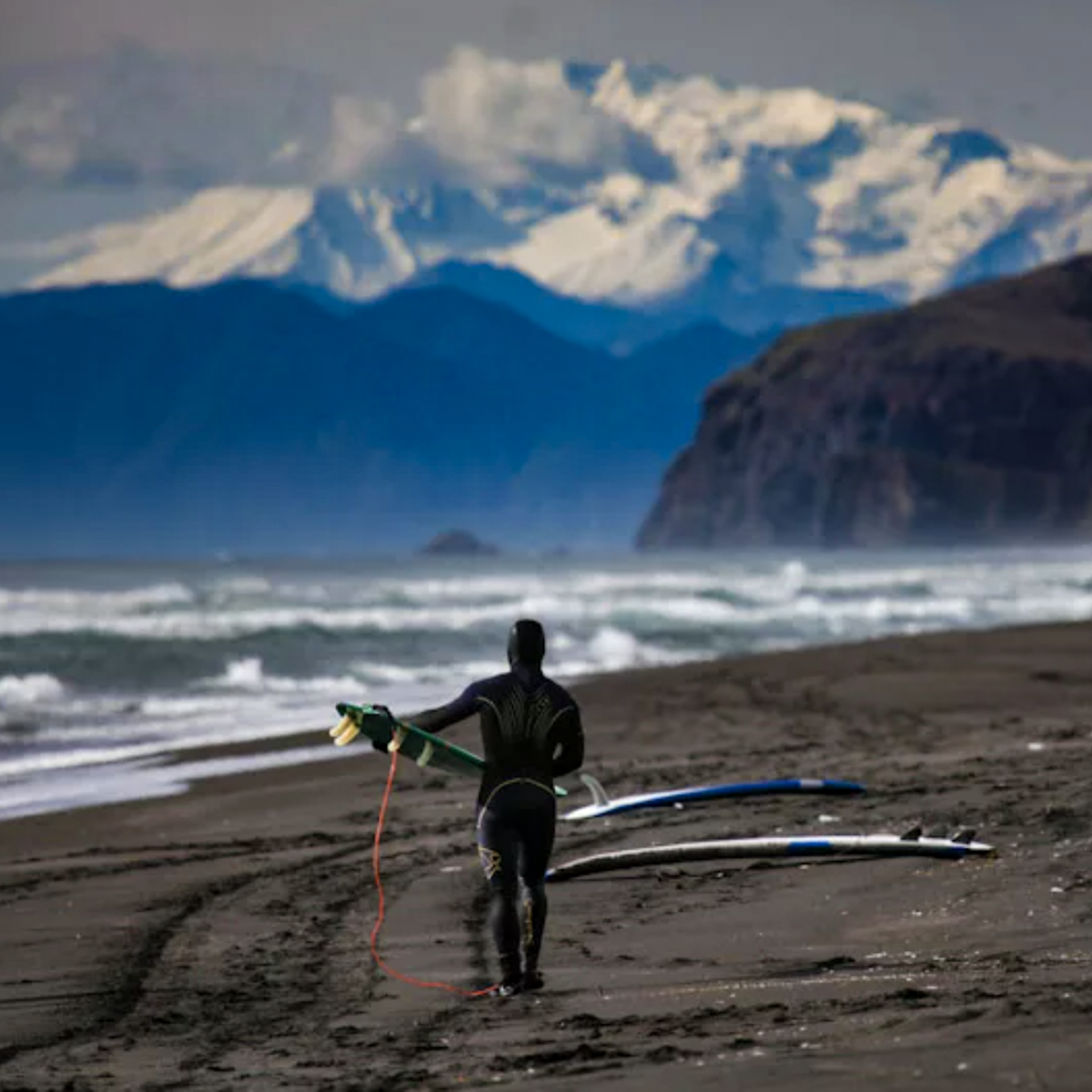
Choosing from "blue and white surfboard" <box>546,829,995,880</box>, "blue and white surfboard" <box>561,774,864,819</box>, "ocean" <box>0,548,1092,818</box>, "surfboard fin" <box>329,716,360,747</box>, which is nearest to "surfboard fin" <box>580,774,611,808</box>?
"blue and white surfboard" <box>561,774,864,819</box>

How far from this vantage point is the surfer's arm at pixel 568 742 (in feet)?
26.0

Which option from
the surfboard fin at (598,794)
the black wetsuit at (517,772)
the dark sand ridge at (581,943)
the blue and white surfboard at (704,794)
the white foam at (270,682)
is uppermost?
the white foam at (270,682)

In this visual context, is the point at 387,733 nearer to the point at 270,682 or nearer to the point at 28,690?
the point at 28,690

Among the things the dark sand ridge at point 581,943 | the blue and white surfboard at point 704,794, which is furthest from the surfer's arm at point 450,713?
the blue and white surfboard at point 704,794

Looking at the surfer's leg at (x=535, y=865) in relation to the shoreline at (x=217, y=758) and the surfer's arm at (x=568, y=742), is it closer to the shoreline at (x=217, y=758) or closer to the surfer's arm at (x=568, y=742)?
the surfer's arm at (x=568, y=742)

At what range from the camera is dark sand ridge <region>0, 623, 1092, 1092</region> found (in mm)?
5879

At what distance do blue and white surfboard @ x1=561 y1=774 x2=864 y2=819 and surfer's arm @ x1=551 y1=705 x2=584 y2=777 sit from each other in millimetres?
4260

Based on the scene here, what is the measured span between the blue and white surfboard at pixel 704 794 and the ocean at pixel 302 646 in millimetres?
3808

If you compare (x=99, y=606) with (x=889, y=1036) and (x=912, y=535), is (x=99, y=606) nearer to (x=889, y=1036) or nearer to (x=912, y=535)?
(x=889, y=1036)

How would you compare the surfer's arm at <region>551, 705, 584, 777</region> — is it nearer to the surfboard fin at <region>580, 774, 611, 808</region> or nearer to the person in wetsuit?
the person in wetsuit

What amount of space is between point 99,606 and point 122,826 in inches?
1494

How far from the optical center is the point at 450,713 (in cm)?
786

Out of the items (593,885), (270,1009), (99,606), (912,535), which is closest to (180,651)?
(99,606)

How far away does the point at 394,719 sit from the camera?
832cm
